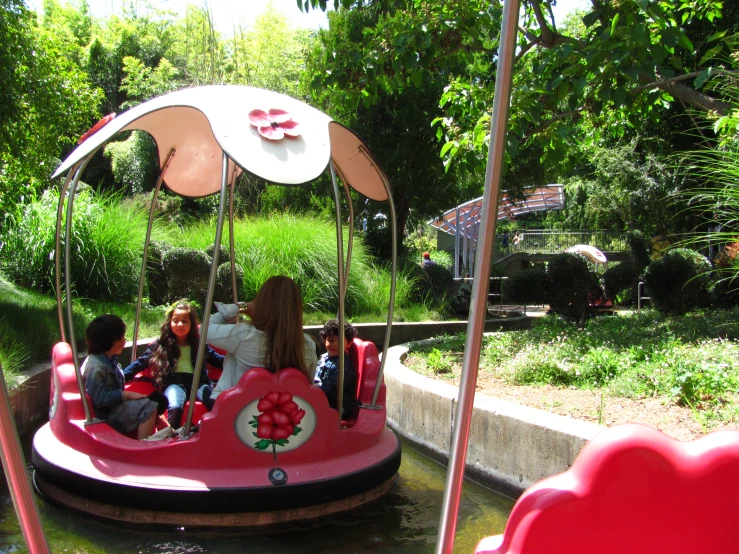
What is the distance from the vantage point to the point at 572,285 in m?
10.4

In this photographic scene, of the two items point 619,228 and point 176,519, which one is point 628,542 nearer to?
point 176,519

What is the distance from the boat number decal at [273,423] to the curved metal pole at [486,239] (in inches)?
115

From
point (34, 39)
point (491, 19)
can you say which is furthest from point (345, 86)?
point (34, 39)

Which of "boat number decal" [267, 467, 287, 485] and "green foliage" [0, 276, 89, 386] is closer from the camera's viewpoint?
"boat number decal" [267, 467, 287, 485]

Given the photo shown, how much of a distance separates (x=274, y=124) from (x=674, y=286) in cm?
921

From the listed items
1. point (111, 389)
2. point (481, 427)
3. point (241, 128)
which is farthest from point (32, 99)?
point (481, 427)

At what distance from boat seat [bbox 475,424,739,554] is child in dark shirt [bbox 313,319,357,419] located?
3.25 m

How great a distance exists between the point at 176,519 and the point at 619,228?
3174 cm

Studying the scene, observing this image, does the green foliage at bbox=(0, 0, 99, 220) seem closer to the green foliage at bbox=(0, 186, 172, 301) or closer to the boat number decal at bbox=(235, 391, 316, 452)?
the green foliage at bbox=(0, 186, 172, 301)

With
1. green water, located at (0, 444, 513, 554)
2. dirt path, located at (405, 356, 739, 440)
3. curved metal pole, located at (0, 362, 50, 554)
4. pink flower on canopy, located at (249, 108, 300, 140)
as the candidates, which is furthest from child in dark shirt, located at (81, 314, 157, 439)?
curved metal pole, located at (0, 362, 50, 554)

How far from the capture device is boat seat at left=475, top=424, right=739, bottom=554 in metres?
2.02

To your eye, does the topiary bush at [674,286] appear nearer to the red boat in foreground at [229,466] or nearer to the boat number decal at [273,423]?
the red boat in foreground at [229,466]

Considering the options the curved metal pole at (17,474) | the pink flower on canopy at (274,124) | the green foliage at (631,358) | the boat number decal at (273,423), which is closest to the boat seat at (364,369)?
the boat number decal at (273,423)

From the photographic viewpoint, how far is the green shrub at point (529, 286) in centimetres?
1178
